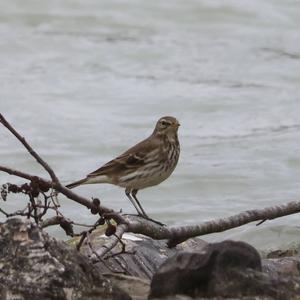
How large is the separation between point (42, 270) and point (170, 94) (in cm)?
1166

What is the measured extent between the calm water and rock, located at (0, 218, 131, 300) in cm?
465

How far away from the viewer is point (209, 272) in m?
7.30

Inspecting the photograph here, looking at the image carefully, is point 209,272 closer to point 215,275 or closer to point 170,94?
point 215,275

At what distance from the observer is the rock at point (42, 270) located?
727 centimetres

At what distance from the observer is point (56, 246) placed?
7.42m

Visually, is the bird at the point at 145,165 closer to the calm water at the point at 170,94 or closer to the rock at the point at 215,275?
the calm water at the point at 170,94

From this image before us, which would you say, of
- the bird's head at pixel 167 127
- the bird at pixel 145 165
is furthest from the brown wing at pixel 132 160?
the bird's head at pixel 167 127

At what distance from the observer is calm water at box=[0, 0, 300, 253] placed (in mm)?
14541

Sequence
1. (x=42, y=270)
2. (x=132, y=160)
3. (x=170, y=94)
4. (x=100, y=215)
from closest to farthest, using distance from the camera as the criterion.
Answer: (x=42, y=270) → (x=100, y=215) → (x=132, y=160) → (x=170, y=94)

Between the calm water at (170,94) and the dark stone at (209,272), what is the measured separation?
453 cm

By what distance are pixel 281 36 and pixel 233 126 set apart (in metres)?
5.05

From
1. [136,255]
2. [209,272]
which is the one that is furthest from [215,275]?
[136,255]

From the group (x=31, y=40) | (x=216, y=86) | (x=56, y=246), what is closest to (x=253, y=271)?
(x=56, y=246)

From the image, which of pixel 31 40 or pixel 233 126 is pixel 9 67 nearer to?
pixel 31 40
